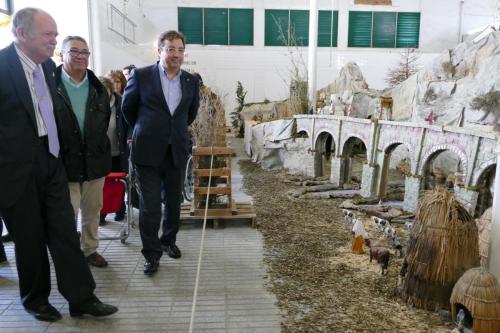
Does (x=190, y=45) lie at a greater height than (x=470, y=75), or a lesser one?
greater

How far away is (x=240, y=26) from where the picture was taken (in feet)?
58.7

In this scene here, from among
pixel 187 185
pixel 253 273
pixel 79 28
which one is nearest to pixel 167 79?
pixel 253 273

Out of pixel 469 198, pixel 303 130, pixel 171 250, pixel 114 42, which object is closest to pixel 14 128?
pixel 171 250

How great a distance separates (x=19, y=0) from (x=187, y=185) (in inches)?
155

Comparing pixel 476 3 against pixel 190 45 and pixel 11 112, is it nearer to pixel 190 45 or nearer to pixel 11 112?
pixel 190 45

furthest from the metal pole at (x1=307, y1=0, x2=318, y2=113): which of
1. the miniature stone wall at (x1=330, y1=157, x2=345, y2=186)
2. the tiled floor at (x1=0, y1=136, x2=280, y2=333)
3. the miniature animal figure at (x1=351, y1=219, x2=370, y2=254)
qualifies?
the tiled floor at (x1=0, y1=136, x2=280, y2=333)

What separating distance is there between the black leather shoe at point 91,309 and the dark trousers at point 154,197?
2.70ft

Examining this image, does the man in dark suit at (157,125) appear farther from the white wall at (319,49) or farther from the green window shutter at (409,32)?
the green window shutter at (409,32)

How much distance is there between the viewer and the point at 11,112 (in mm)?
2717

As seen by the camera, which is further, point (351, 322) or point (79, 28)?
point (79, 28)

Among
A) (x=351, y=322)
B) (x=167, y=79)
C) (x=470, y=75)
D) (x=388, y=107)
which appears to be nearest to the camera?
(x=351, y=322)

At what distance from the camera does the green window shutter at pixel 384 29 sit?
17812 millimetres

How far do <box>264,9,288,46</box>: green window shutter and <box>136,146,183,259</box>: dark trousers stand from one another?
1470 centimetres

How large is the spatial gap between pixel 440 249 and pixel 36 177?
2858 millimetres
